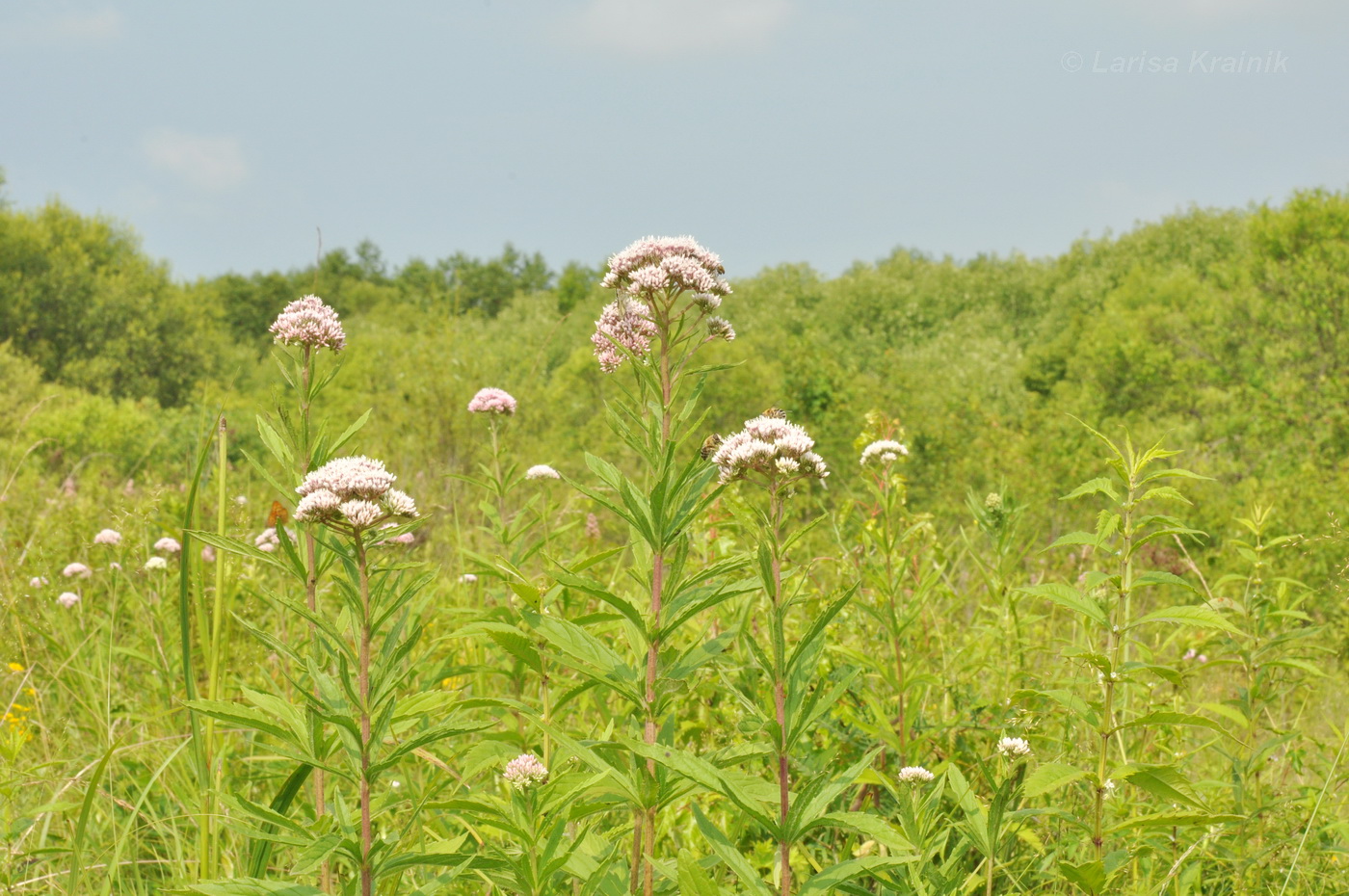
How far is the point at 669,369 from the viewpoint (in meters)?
2.18

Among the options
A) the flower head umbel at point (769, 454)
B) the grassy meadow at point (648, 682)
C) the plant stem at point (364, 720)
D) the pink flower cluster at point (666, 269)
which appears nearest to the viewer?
the plant stem at point (364, 720)

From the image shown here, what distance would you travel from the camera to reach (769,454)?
184 centimetres

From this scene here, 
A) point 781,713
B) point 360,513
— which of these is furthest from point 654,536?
point 360,513

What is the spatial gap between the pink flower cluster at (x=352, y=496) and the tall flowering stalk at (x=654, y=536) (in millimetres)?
337

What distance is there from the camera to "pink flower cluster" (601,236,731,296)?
2.24m

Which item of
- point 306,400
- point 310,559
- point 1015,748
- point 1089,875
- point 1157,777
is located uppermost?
point 306,400

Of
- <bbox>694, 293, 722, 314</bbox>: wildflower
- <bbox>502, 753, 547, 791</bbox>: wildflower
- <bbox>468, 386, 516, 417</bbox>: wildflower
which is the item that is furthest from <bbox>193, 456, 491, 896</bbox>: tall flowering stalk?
<bbox>468, 386, 516, 417</bbox>: wildflower

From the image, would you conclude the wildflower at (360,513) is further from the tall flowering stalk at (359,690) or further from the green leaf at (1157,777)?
the green leaf at (1157,777)

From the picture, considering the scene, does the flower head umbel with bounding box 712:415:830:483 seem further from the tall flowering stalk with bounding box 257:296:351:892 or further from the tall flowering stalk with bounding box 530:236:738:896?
the tall flowering stalk with bounding box 257:296:351:892

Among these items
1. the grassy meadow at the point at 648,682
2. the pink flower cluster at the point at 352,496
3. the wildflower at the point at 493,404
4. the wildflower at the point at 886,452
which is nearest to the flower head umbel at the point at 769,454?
the grassy meadow at the point at 648,682

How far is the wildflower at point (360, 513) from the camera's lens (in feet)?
5.06

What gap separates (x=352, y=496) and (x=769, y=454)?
803 millimetres

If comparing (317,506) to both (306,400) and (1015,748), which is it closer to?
(306,400)

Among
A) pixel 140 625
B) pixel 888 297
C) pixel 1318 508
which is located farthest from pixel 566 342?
pixel 140 625
